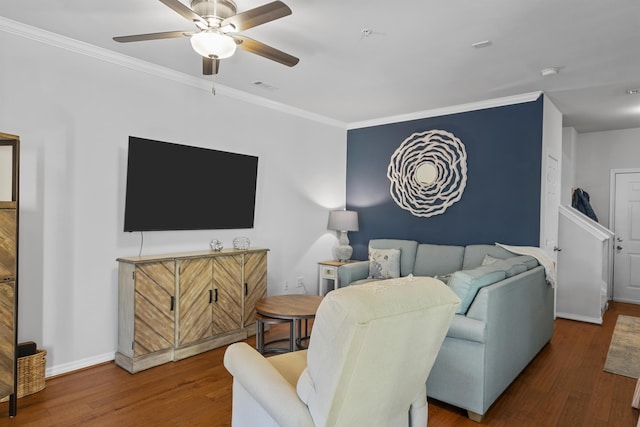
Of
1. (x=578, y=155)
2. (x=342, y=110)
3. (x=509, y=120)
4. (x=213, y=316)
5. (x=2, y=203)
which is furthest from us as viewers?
(x=578, y=155)

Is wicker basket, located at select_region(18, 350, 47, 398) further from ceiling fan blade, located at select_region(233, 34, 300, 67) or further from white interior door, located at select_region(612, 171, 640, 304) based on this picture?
white interior door, located at select_region(612, 171, 640, 304)

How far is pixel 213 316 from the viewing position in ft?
12.2

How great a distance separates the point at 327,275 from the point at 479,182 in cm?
222

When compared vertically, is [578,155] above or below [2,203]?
above

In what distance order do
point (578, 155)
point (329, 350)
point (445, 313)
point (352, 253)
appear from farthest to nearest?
point (578, 155) < point (352, 253) < point (445, 313) < point (329, 350)

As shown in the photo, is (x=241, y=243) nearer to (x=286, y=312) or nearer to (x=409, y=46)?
(x=286, y=312)

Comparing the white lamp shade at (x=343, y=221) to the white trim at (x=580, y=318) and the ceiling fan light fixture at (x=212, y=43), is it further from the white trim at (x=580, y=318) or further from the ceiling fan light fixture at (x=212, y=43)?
the ceiling fan light fixture at (x=212, y=43)

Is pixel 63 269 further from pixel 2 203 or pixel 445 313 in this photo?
pixel 445 313

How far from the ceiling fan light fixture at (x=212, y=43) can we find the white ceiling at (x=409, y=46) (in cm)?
43

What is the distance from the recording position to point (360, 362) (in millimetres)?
1420

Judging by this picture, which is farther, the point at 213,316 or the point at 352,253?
the point at 352,253

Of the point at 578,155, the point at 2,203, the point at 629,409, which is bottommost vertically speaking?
the point at 629,409

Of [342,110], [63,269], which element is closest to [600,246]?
[342,110]

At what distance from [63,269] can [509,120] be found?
4618 mm
